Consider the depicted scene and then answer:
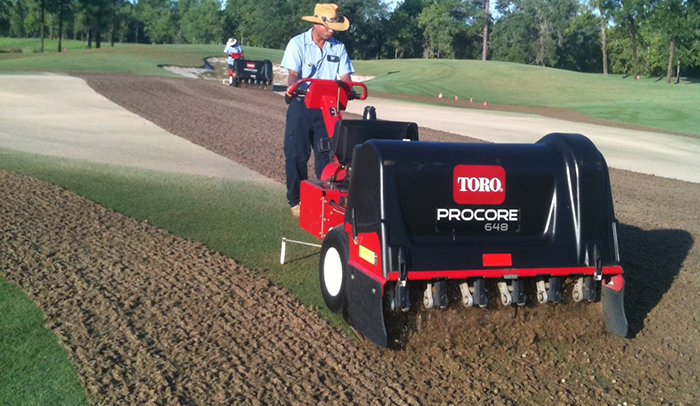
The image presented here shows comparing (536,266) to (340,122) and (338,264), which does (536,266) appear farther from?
(340,122)

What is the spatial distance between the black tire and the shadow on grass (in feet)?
6.50

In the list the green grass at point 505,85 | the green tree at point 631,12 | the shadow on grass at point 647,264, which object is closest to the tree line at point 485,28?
the green tree at point 631,12

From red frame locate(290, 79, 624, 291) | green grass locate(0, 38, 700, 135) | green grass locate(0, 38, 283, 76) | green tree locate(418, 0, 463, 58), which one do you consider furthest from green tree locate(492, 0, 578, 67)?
red frame locate(290, 79, 624, 291)

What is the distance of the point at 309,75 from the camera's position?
7.49 m

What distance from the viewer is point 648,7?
2175 inches

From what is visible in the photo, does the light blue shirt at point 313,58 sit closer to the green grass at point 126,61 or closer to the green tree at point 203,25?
the green grass at point 126,61

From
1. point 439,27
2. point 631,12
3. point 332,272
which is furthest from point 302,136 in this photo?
point 439,27

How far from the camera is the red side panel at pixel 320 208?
19.1 feet

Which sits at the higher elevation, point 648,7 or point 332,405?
point 648,7

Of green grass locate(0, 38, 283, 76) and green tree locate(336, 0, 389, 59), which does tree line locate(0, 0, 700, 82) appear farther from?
green grass locate(0, 38, 283, 76)

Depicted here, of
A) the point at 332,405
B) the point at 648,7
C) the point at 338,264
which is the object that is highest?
the point at 648,7

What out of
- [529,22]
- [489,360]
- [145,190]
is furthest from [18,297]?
[529,22]

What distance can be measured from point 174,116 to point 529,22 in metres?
74.3

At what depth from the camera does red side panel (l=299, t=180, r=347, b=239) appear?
19.1ft
